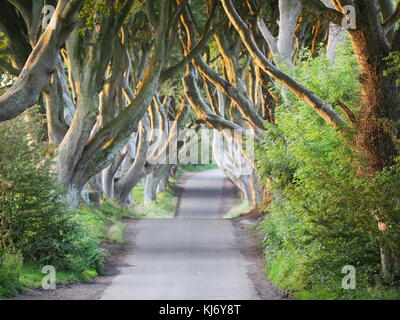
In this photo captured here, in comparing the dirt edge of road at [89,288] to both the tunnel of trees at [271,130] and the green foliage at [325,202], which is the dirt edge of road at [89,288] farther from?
the green foliage at [325,202]

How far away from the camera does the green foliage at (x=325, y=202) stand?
11805 mm

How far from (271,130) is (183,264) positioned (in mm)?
3605

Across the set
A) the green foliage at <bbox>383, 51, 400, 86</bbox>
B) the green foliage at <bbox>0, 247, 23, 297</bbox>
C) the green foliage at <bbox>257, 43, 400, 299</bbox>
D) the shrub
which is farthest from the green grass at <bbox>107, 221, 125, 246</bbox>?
the green foliage at <bbox>383, 51, 400, 86</bbox>

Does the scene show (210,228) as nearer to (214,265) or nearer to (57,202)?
(214,265)

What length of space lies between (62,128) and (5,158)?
23.8 ft

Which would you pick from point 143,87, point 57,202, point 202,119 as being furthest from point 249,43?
point 202,119

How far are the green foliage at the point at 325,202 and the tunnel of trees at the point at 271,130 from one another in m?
0.03

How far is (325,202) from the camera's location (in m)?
12.5

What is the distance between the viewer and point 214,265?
58.7 feet

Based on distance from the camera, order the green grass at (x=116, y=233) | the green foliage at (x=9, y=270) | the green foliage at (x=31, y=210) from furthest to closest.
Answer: the green grass at (x=116, y=233), the green foliage at (x=31, y=210), the green foliage at (x=9, y=270)

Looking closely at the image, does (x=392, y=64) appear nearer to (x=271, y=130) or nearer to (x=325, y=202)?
(x=325, y=202)

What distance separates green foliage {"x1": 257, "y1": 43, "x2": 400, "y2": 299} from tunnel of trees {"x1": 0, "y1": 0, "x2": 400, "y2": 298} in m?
0.03

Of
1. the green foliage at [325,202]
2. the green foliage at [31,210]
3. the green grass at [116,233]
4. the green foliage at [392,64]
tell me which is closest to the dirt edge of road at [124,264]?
the green grass at [116,233]

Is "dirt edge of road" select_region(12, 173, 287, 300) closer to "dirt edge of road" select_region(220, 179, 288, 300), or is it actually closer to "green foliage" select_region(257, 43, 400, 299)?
"dirt edge of road" select_region(220, 179, 288, 300)
